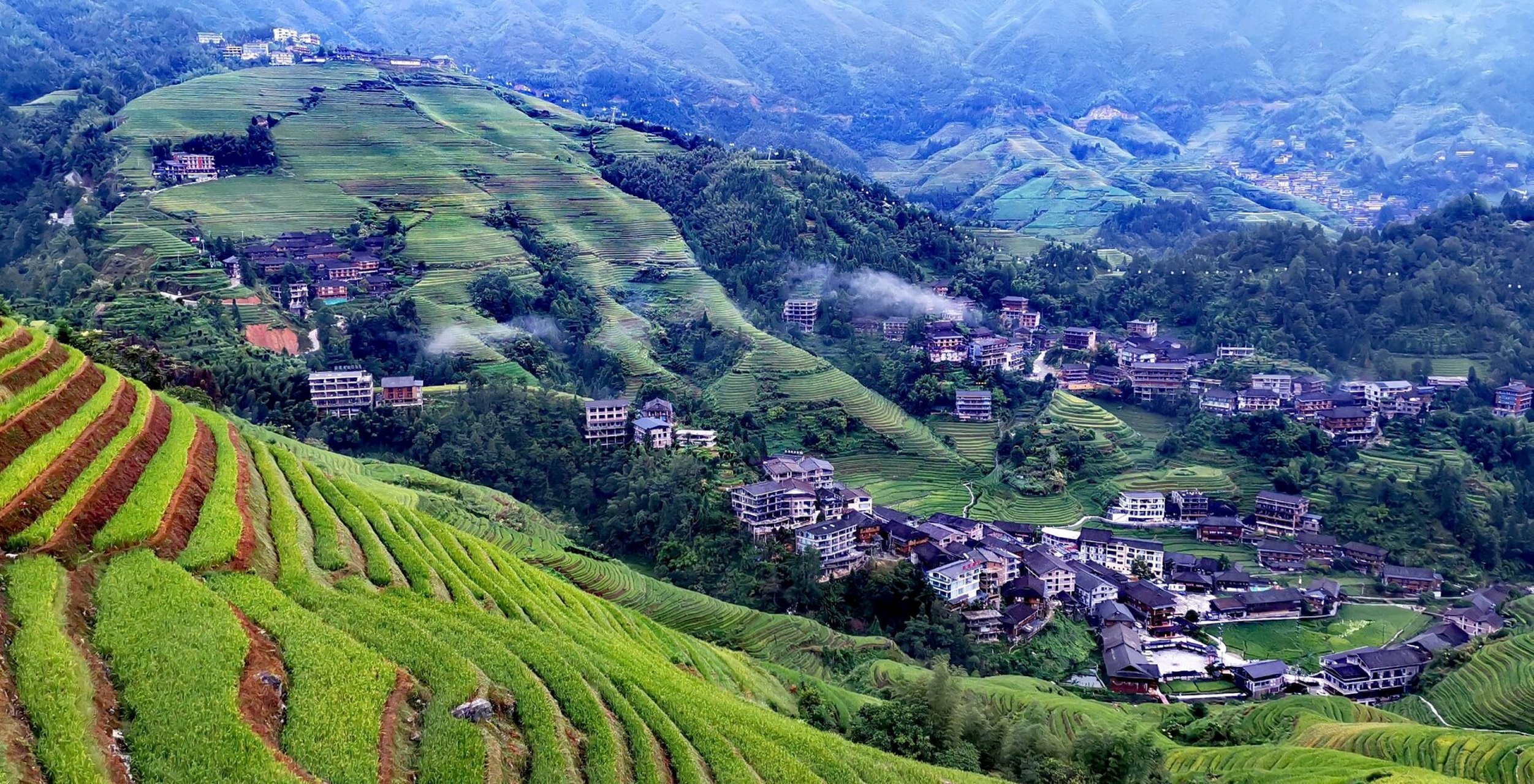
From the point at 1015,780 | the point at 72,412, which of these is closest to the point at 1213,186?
the point at 1015,780

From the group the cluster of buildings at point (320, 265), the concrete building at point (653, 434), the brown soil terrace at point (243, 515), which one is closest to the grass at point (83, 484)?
the brown soil terrace at point (243, 515)

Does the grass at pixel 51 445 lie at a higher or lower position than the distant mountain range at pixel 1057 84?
lower

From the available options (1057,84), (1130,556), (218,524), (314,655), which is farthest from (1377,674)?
(1057,84)

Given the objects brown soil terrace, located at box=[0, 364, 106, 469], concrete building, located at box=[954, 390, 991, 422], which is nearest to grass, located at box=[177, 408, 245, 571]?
brown soil terrace, located at box=[0, 364, 106, 469]

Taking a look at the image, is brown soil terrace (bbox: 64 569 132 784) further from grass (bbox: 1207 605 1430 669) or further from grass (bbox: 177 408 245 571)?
grass (bbox: 1207 605 1430 669)

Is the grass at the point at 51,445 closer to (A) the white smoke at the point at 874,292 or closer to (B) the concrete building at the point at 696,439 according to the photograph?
(B) the concrete building at the point at 696,439

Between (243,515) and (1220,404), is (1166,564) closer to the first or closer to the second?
(1220,404)
